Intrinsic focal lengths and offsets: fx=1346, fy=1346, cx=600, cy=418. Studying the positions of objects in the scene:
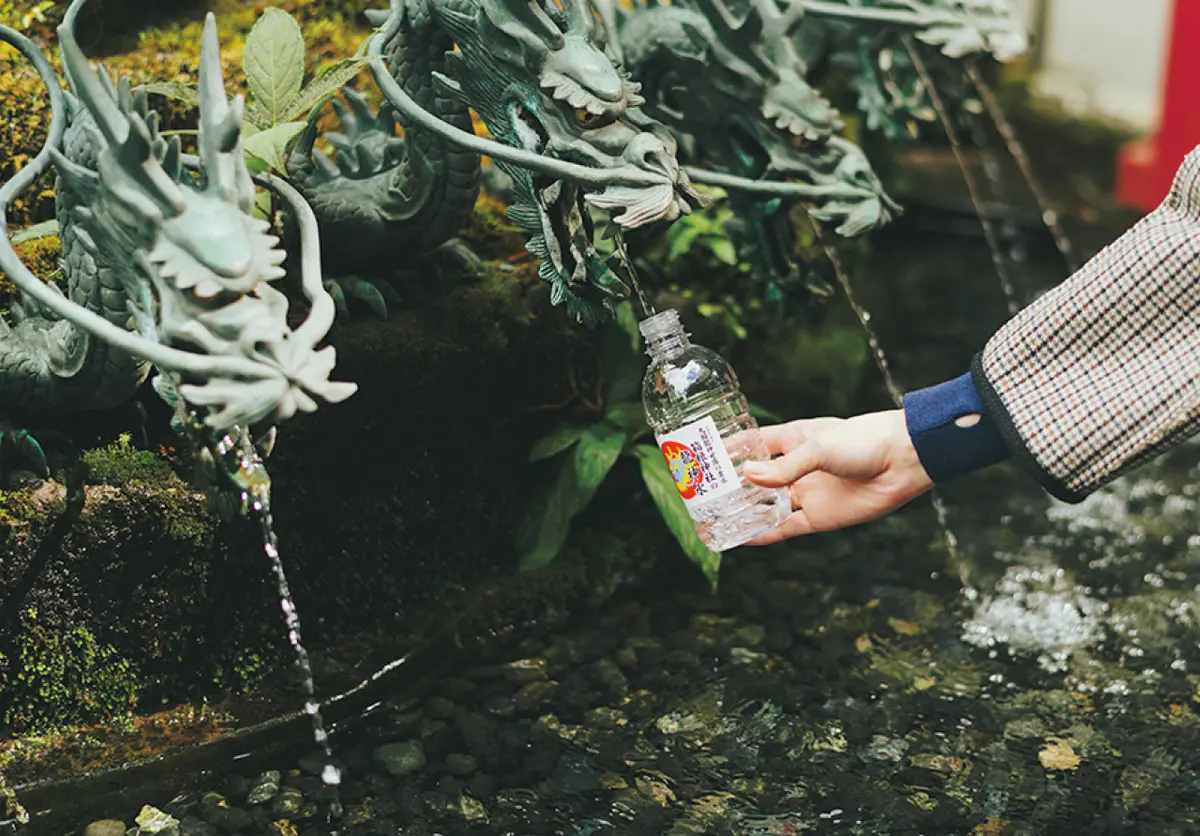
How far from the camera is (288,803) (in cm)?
338

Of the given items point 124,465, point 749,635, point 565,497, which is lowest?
point 749,635

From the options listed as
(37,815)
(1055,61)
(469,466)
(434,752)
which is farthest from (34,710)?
(1055,61)

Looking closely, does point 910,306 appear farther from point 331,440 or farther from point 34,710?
point 34,710

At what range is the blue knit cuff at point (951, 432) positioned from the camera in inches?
111

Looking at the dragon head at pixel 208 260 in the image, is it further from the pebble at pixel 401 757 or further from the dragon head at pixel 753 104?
the dragon head at pixel 753 104

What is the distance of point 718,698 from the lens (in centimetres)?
388

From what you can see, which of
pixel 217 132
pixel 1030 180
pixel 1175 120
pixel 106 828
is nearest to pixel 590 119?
pixel 217 132

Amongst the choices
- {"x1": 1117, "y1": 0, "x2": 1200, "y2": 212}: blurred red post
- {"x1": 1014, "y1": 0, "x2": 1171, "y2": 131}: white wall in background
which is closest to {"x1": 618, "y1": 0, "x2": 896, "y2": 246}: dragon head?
{"x1": 1117, "y1": 0, "x2": 1200, "y2": 212}: blurred red post

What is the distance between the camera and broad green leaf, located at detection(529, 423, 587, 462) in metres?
4.25

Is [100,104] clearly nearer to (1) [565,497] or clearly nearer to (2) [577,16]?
(2) [577,16]

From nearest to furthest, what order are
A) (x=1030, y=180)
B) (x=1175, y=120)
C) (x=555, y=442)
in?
1. (x=555, y=442)
2. (x=1030, y=180)
3. (x=1175, y=120)

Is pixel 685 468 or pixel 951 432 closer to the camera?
pixel 951 432

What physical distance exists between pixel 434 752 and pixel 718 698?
836mm

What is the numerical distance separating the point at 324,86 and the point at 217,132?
2.82 ft
